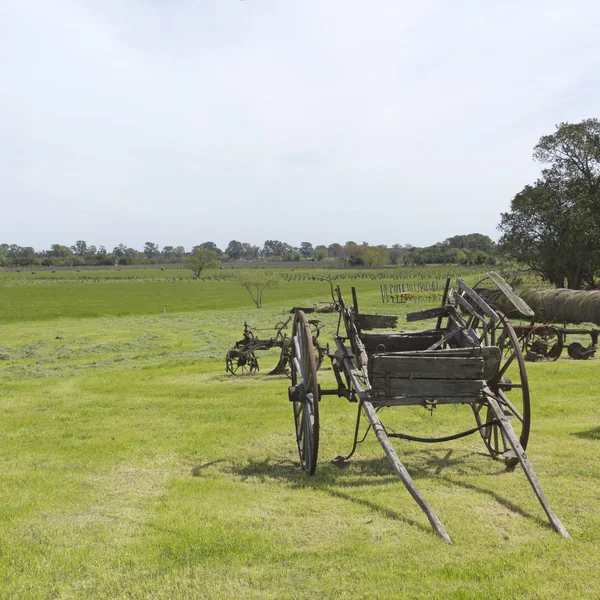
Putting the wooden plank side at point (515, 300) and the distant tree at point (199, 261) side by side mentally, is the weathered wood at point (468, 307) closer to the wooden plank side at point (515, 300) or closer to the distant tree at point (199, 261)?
the wooden plank side at point (515, 300)

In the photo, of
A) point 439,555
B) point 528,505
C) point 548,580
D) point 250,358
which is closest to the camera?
point 548,580

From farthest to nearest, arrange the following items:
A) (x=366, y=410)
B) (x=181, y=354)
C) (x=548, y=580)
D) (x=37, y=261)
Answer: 1. (x=37, y=261)
2. (x=181, y=354)
3. (x=366, y=410)
4. (x=548, y=580)

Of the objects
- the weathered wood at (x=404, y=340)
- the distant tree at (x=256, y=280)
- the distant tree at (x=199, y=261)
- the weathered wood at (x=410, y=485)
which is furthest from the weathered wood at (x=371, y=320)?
the distant tree at (x=199, y=261)

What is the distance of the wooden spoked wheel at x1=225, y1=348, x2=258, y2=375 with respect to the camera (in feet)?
53.7

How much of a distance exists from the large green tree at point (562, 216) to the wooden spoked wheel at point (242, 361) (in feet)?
85.8

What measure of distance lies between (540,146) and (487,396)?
119ft

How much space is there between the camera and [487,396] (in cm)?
708

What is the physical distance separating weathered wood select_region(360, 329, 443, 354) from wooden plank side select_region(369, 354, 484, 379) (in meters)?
2.37

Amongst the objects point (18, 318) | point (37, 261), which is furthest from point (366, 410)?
point (37, 261)

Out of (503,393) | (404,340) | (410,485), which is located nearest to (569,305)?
(404,340)

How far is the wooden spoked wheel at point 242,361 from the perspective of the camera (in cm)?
1638

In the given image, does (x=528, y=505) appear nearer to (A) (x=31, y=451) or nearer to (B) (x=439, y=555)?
(B) (x=439, y=555)

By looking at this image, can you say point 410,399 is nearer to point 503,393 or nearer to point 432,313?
point 503,393

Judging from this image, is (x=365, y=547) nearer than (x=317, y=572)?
No
